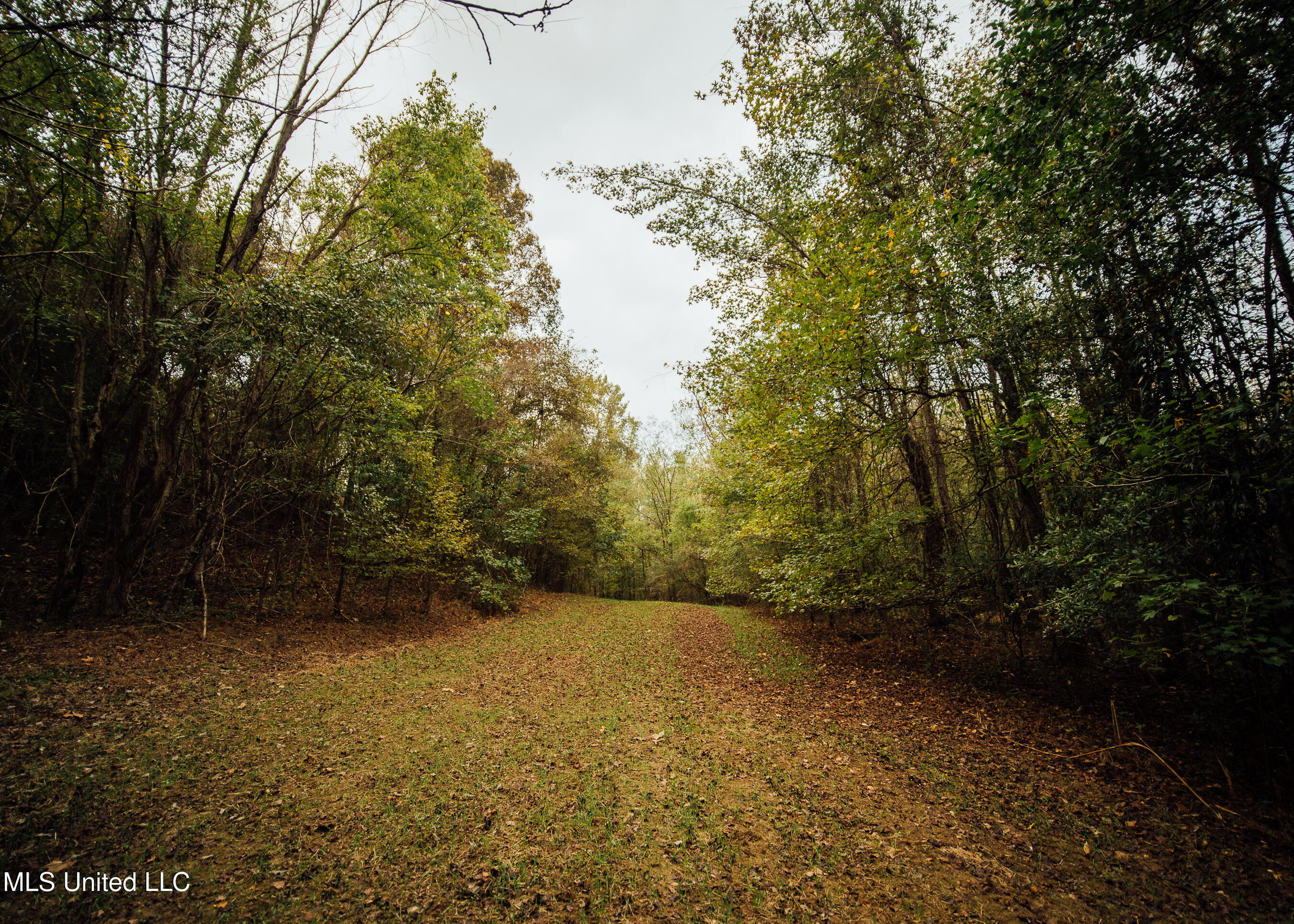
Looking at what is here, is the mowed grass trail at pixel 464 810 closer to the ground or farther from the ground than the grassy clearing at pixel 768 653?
farther from the ground

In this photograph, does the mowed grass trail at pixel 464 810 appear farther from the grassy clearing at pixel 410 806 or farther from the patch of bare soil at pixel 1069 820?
the patch of bare soil at pixel 1069 820

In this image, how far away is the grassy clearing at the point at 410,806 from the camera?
2.77 metres

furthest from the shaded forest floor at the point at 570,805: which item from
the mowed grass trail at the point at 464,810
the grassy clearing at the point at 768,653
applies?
the grassy clearing at the point at 768,653

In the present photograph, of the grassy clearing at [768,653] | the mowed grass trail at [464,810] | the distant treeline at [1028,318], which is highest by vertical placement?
the distant treeline at [1028,318]

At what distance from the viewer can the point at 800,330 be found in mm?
6930

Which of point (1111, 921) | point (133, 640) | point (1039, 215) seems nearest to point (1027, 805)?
point (1111, 921)

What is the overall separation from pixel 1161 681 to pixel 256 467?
14.8 m

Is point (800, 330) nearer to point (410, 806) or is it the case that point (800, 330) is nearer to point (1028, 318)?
point (1028, 318)

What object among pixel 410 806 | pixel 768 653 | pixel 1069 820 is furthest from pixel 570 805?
pixel 768 653

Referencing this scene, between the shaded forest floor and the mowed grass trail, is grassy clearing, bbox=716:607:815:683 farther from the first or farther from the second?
the mowed grass trail

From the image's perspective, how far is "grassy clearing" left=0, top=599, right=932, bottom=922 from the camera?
277cm

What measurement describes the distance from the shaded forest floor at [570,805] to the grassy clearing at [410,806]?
0.07ft

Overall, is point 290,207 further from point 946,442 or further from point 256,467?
point 946,442

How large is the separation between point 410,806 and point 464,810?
0.45 m
